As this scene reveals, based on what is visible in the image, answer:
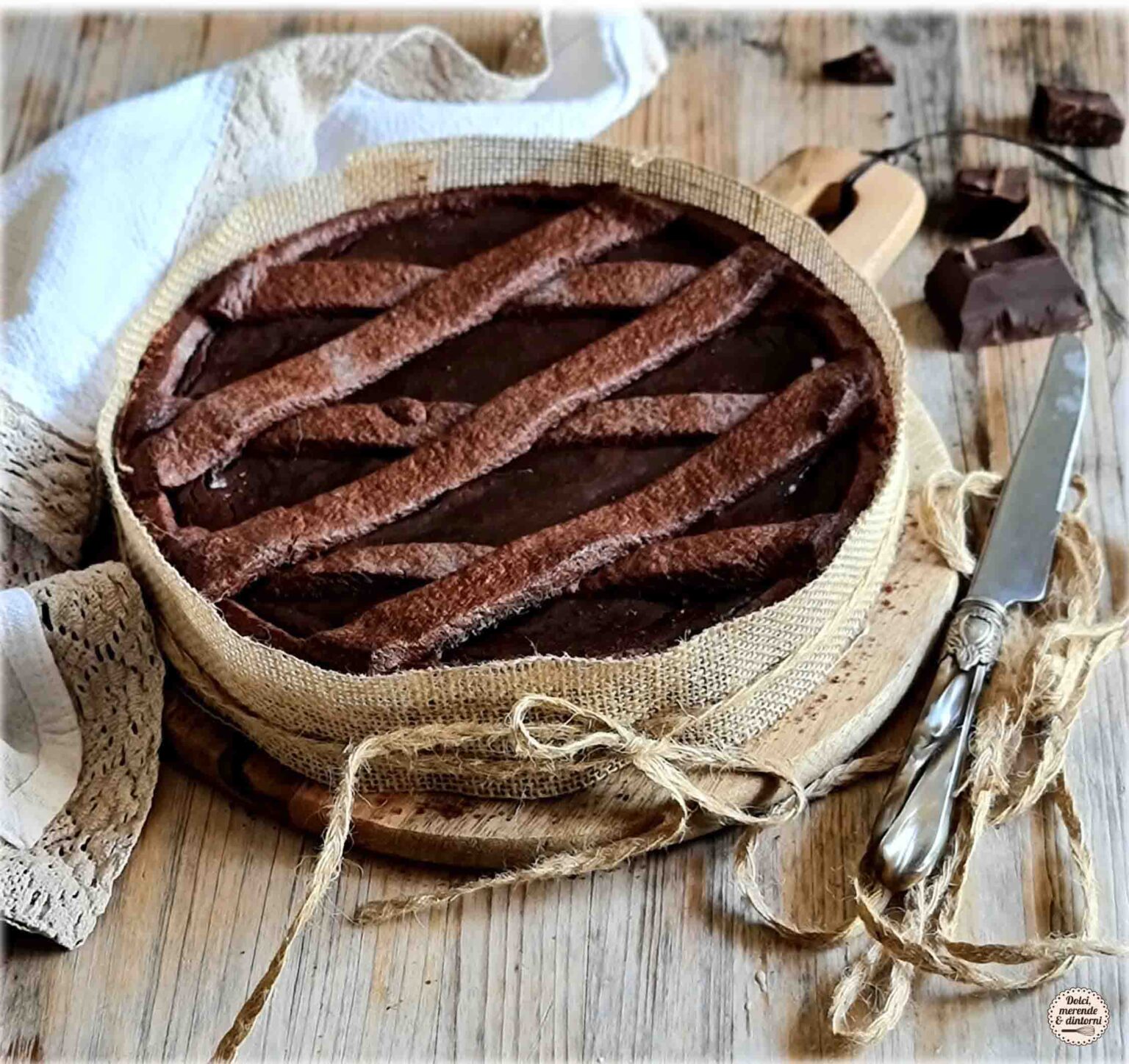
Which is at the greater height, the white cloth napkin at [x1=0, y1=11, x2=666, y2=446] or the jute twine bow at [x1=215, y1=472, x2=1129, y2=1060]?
the white cloth napkin at [x1=0, y1=11, x2=666, y2=446]

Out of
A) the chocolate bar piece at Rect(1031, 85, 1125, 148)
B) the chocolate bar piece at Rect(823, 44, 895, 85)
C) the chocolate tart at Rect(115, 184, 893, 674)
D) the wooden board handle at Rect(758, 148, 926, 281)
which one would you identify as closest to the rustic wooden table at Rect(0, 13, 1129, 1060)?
the chocolate tart at Rect(115, 184, 893, 674)

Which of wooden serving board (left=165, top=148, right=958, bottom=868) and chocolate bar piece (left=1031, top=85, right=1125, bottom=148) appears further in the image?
chocolate bar piece (left=1031, top=85, right=1125, bottom=148)

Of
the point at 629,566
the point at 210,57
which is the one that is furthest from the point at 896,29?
the point at 629,566

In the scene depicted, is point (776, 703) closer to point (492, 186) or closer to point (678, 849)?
point (678, 849)

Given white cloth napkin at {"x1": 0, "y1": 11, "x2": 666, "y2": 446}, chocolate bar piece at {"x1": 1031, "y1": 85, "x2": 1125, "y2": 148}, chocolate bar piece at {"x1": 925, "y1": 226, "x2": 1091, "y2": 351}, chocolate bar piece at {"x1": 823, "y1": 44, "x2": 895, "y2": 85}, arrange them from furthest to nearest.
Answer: chocolate bar piece at {"x1": 823, "y1": 44, "x2": 895, "y2": 85} → chocolate bar piece at {"x1": 1031, "y1": 85, "x2": 1125, "y2": 148} → chocolate bar piece at {"x1": 925, "y1": 226, "x2": 1091, "y2": 351} → white cloth napkin at {"x1": 0, "y1": 11, "x2": 666, "y2": 446}

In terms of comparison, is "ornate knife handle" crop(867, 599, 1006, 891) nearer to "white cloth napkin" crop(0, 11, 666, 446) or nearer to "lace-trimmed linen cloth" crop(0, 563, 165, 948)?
"lace-trimmed linen cloth" crop(0, 563, 165, 948)

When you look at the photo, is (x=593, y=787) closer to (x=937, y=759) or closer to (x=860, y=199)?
(x=937, y=759)
